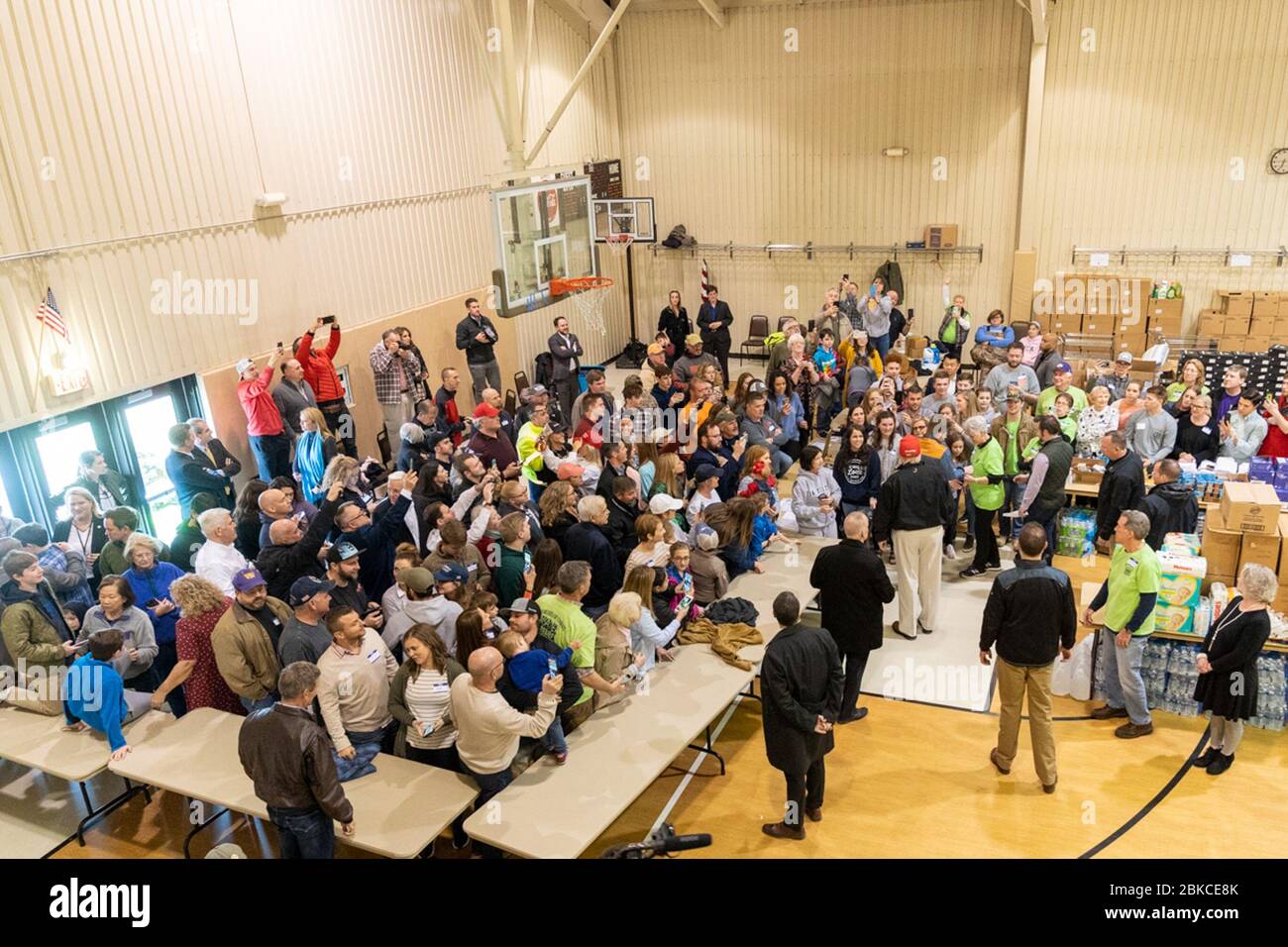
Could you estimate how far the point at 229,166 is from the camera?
8883 millimetres

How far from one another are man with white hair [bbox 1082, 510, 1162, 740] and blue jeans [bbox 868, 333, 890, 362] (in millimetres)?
7525

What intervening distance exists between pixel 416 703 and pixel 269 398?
5067mm

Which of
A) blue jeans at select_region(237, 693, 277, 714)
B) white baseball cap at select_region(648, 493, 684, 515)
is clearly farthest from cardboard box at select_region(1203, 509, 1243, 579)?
blue jeans at select_region(237, 693, 277, 714)

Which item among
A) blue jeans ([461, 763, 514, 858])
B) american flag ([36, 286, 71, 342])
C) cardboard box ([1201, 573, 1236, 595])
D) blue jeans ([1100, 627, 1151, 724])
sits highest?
american flag ([36, 286, 71, 342])

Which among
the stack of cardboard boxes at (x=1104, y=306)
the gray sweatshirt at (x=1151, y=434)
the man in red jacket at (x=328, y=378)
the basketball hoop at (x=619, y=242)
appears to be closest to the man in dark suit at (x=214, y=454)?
the man in red jacket at (x=328, y=378)

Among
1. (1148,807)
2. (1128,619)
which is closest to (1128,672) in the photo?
(1128,619)

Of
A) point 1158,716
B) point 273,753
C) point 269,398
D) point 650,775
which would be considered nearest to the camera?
point 273,753

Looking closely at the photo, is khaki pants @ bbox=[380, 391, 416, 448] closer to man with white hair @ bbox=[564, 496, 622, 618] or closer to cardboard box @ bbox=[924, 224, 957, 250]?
man with white hair @ bbox=[564, 496, 622, 618]

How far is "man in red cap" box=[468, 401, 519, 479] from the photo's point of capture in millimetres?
8188

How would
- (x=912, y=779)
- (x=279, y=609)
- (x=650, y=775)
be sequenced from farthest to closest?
(x=912, y=779) → (x=279, y=609) → (x=650, y=775)

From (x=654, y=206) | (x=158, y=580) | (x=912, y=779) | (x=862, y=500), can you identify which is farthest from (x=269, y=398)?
(x=654, y=206)

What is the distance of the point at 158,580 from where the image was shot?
5945 mm
